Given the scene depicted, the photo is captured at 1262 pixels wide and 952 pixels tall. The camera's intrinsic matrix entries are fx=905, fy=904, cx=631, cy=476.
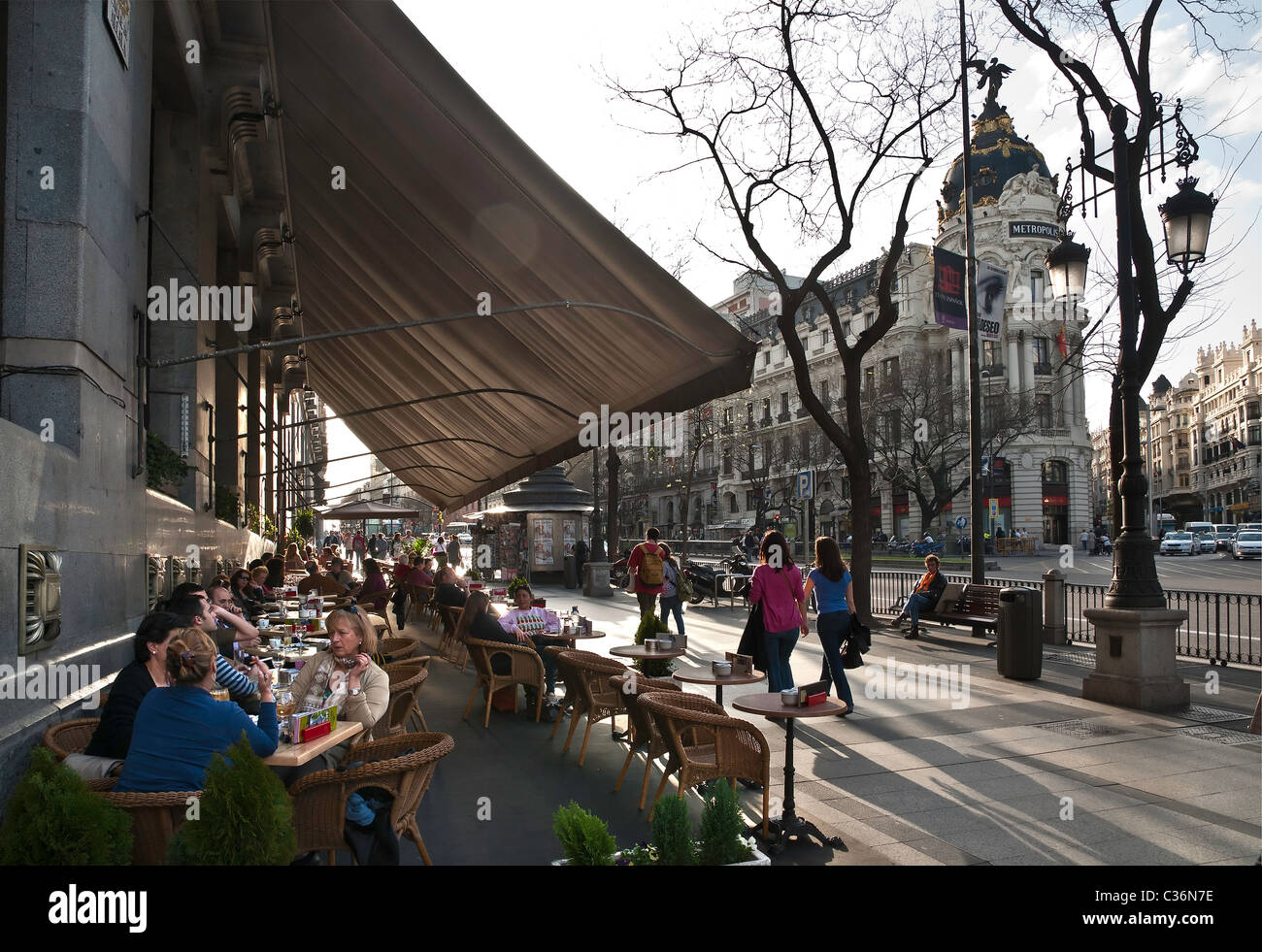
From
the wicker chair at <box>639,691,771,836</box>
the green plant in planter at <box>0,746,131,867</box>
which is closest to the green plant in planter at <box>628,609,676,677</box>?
the wicker chair at <box>639,691,771,836</box>

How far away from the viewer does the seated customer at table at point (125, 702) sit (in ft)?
13.3

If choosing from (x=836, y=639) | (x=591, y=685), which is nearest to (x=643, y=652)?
(x=591, y=685)

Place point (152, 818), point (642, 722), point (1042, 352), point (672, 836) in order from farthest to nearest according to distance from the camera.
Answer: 1. point (1042, 352)
2. point (642, 722)
3. point (152, 818)
4. point (672, 836)

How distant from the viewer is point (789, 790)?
5.46 meters

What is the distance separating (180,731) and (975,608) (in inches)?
535

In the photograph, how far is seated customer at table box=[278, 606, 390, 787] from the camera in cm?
504

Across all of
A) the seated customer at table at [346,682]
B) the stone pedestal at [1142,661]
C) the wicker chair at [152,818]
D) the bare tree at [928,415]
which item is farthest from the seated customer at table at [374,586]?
the bare tree at [928,415]

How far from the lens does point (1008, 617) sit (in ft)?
36.1

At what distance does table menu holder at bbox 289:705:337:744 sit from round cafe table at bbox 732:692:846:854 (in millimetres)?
2513

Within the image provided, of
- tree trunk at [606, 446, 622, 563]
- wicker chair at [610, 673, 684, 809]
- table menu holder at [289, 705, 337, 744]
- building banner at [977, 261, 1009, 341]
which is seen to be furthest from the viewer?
tree trunk at [606, 446, 622, 563]

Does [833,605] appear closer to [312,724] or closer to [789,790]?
[789,790]

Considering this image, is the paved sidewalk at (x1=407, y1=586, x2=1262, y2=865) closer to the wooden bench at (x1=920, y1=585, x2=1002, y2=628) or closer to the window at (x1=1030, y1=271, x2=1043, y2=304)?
the wooden bench at (x1=920, y1=585, x2=1002, y2=628)

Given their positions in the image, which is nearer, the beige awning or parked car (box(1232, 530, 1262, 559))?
the beige awning
